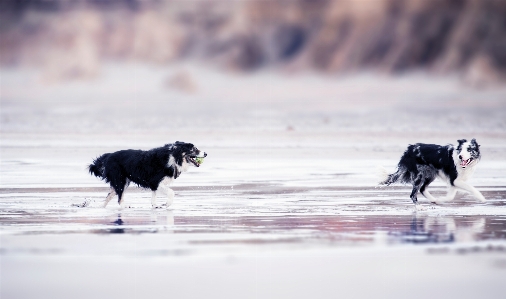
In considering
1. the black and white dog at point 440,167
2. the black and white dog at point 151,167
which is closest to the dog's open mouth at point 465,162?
the black and white dog at point 440,167

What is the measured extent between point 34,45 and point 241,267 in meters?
80.6

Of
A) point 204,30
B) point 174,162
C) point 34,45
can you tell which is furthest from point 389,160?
point 34,45

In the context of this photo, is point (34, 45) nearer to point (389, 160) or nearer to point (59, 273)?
point (389, 160)

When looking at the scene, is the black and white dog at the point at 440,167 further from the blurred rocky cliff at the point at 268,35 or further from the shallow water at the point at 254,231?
the blurred rocky cliff at the point at 268,35

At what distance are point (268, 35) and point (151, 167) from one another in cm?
7380

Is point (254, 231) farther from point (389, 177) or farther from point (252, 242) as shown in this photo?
point (389, 177)

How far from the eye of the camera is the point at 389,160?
80.5 feet

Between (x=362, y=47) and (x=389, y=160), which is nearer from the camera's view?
(x=389, y=160)

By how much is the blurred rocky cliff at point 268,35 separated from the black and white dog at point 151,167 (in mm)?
66737

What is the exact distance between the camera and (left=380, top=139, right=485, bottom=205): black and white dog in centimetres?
1390

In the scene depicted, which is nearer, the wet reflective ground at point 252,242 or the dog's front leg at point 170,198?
the wet reflective ground at point 252,242

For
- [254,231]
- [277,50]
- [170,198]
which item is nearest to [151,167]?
[170,198]

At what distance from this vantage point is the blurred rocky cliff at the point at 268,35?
8469 cm

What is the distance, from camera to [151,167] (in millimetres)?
14266
